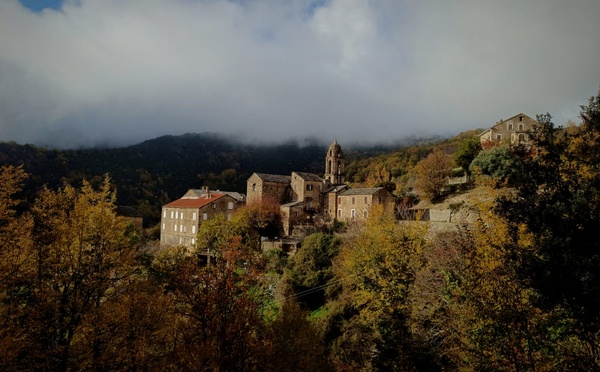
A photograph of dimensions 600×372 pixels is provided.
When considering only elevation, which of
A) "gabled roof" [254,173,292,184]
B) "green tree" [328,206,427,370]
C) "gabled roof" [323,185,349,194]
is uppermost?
"gabled roof" [254,173,292,184]

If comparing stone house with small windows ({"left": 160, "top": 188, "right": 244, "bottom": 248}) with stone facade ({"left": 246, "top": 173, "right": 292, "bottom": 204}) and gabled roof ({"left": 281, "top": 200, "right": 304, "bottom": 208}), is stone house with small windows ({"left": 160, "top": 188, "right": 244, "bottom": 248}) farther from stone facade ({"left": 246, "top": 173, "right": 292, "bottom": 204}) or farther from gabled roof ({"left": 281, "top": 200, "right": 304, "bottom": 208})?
gabled roof ({"left": 281, "top": 200, "right": 304, "bottom": 208})

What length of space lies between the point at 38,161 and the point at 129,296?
281 feet

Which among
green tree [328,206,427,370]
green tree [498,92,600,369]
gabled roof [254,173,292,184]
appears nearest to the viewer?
green tree [498,92,600,369]

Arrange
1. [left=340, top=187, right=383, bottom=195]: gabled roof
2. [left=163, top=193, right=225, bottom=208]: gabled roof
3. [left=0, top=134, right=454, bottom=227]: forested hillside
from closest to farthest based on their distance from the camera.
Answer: [left=340, top=187, right=383, bottom=195]: gabled roof, [left=163, top=193, right=225, bottom=208]: gabled roof, [left=0, top=134, right=454, bottom=227]: forested hillside

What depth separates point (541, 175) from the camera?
12383 millimetres

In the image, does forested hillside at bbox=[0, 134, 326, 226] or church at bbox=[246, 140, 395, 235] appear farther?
forested hillside at bbox=[0, 134, 326, 226]

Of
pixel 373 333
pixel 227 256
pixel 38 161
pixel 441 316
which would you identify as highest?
pixel 38 161

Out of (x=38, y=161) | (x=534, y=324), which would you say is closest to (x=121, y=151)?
(x=38, y=161)

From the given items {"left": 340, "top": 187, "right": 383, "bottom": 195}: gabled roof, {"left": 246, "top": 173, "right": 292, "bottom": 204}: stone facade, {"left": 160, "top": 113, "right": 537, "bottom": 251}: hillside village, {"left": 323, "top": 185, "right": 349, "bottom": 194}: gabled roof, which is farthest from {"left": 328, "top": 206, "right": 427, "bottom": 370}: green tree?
{"left": 246, "top": 173, "right": 292, "bottom": 204}: stone facade

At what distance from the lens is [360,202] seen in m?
46.2

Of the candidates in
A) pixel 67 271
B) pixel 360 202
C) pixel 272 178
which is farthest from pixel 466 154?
pixel 67 271

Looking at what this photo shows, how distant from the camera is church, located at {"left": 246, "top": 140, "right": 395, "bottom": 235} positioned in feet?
151

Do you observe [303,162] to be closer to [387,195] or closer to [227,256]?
[387,195]

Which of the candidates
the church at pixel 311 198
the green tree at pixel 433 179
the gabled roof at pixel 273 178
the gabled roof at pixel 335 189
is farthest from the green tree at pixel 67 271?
the gabled roof at pixel 335 189
